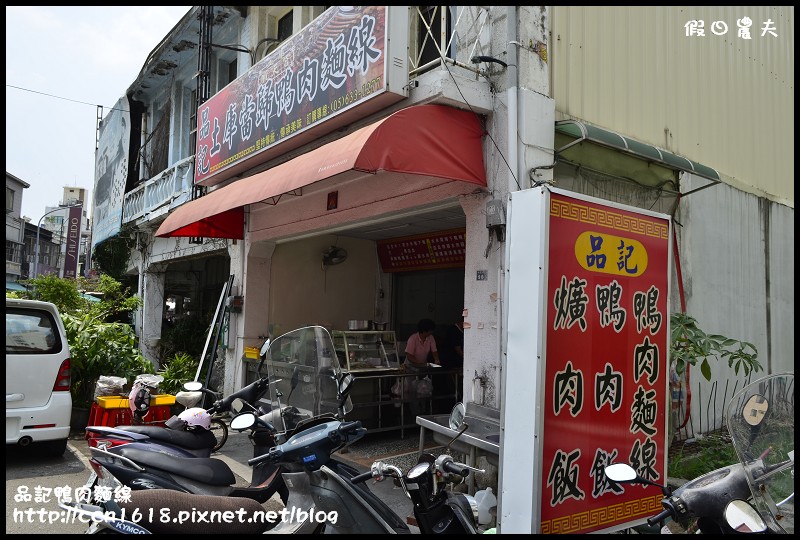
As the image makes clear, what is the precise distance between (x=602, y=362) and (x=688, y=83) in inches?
232

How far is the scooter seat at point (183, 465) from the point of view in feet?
12.7

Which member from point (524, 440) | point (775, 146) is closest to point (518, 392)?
point (524, 440)

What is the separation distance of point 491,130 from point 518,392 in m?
3.32

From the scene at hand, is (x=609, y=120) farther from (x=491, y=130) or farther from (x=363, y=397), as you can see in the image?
(x=363, y=397)

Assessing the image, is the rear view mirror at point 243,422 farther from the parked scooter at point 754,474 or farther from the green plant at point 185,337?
the green plant at point 185,337

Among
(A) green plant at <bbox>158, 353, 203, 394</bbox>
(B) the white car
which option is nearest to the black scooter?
(B) the white car

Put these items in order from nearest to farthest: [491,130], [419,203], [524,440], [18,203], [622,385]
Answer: [524,440] < [622,385] < [491,130] < [419,203] < [18,203]

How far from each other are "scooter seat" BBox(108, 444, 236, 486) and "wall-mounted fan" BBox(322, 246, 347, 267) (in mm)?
6694

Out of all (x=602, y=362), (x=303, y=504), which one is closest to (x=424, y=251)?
(x=602, y=362)

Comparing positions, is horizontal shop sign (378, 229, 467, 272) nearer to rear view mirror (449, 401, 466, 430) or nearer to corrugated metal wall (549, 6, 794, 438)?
corrugated metal wall (549, 6, 794, 438)

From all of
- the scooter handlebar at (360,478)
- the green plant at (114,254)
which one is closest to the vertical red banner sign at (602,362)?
the scooter handlebar at (360,478)

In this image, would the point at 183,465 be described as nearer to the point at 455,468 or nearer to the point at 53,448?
the point at 455,468

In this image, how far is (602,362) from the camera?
396cm

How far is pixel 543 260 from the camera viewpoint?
3.59 meters
